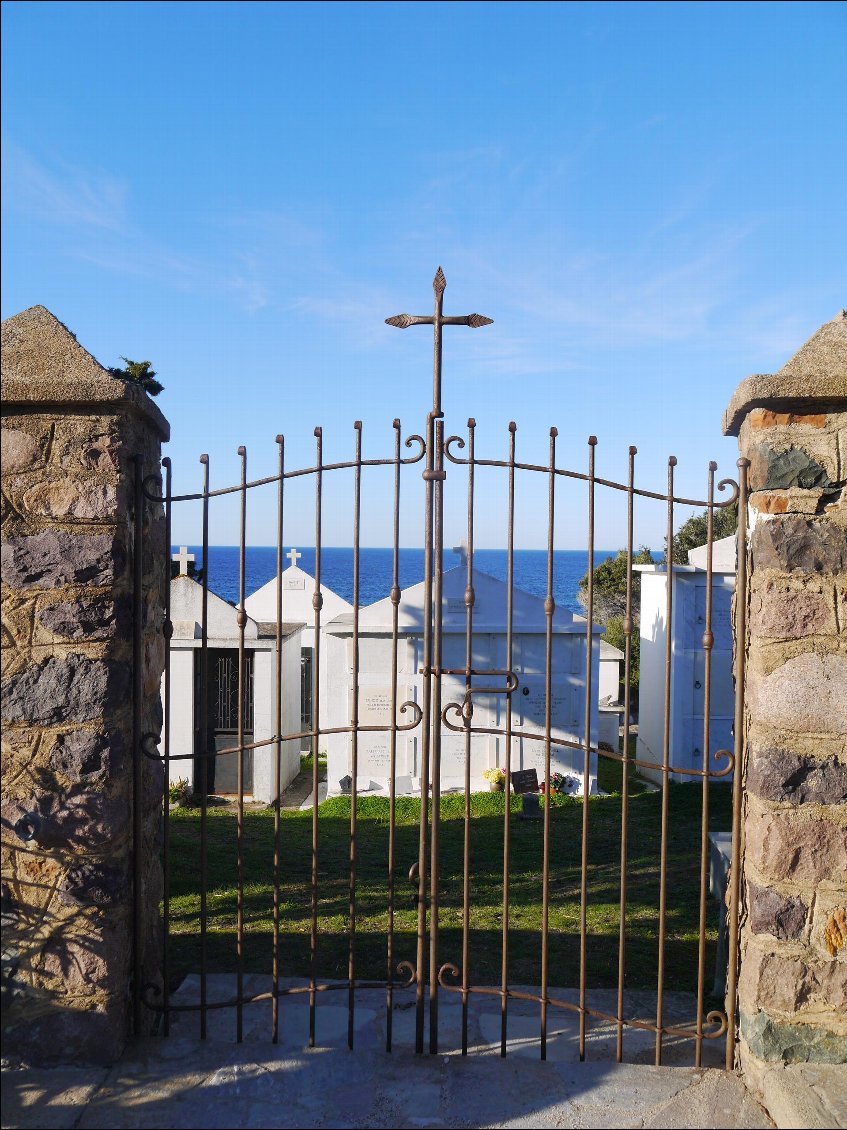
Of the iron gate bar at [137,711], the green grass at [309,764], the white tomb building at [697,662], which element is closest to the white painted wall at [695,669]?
the white tomb building at [697,662]

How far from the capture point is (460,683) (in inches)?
405

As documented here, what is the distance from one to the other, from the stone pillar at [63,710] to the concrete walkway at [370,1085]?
24cm

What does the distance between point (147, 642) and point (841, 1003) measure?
2.93 m

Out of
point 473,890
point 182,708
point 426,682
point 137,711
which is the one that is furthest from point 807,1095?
point 182,708

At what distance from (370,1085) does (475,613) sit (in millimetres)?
6965

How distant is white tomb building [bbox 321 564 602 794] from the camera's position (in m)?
9.74

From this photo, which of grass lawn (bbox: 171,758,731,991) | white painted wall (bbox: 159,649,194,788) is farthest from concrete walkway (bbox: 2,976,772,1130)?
white painted wall (bbox: 159,649,194,788)

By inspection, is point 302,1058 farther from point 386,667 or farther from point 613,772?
point 613,772

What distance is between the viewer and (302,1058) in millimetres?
3381

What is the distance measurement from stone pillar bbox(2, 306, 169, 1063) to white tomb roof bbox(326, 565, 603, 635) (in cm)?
633

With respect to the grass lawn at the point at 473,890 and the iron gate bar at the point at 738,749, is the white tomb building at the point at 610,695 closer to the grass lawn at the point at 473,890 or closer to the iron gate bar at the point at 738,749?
the grass lawn at the point at 473,890

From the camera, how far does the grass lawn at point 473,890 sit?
468cm

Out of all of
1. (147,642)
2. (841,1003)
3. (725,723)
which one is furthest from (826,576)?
(725,723)

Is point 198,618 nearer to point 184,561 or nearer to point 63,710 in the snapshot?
point 184,561
